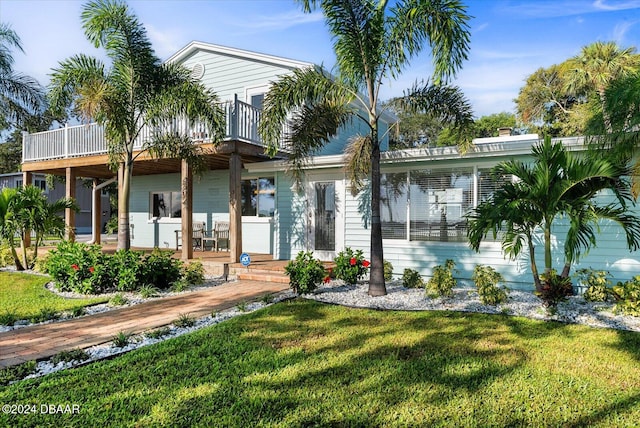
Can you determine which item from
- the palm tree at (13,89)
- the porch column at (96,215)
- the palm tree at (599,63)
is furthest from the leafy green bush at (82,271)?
the palm tree at (599,63)

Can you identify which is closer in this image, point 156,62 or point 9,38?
point 156,62

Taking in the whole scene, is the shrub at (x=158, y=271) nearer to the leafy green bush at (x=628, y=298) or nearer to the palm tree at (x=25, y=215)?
the palm tree at (x=25, y=215)

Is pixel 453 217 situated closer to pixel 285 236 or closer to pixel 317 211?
pixel 317 211

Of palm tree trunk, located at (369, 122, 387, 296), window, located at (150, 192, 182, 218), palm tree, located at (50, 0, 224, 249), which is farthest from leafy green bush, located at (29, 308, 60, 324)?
window, located at (150, 192, 182, 218)

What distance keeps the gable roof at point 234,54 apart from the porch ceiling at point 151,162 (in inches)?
125

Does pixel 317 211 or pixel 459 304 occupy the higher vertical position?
pixel 317 211

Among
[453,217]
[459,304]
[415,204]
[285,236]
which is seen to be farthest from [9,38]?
[459,304]

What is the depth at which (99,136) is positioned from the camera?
39.5 ft

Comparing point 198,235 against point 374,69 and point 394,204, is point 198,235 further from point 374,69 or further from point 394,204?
point 374,69

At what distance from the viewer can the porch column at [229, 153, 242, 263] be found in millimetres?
9383

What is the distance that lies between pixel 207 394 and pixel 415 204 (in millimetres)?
6402

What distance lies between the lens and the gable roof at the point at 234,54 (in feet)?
39.3

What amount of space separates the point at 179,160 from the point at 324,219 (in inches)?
183

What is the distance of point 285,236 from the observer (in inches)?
413
